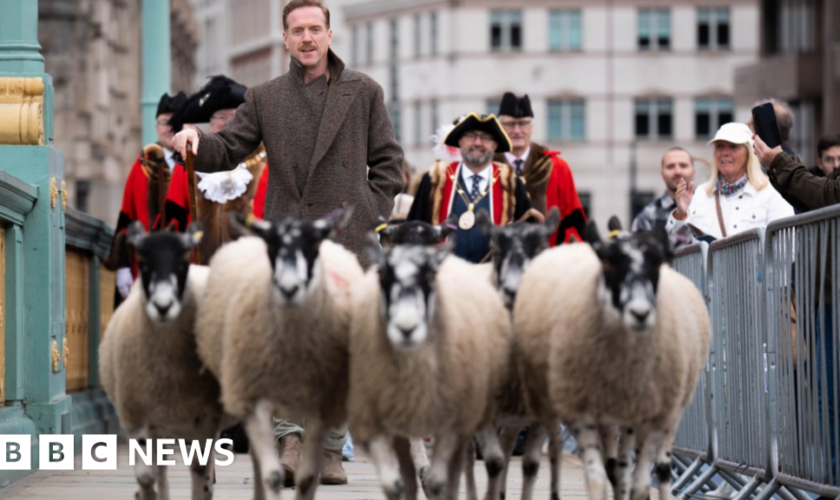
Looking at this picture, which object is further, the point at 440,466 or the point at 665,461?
the point at 665,461

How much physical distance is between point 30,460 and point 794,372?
444cm

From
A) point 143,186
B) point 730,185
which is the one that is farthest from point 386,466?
point 143,186

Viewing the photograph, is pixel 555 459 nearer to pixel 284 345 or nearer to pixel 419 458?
pixel 419 458

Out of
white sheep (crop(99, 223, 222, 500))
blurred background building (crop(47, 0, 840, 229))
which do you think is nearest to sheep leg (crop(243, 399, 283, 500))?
white sheep (crop(99, 223, 222, 500))

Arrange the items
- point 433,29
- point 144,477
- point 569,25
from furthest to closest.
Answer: point 433,29, point 569,25, point 144,477

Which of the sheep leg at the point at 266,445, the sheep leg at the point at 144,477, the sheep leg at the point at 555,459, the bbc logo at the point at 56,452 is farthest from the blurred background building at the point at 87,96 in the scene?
the sheep leg at the point at 266,445

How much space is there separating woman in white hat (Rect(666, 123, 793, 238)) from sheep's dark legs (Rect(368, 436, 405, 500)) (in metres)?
4.26

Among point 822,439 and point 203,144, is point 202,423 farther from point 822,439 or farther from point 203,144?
point 822,439

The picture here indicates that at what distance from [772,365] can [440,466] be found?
8.27ft

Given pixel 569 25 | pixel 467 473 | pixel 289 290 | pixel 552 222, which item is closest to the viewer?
pixel 289 290

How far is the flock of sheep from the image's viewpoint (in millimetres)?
7816

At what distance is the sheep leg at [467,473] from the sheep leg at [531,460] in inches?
10.0

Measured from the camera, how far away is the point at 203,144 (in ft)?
31.9

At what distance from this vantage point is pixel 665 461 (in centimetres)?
880
